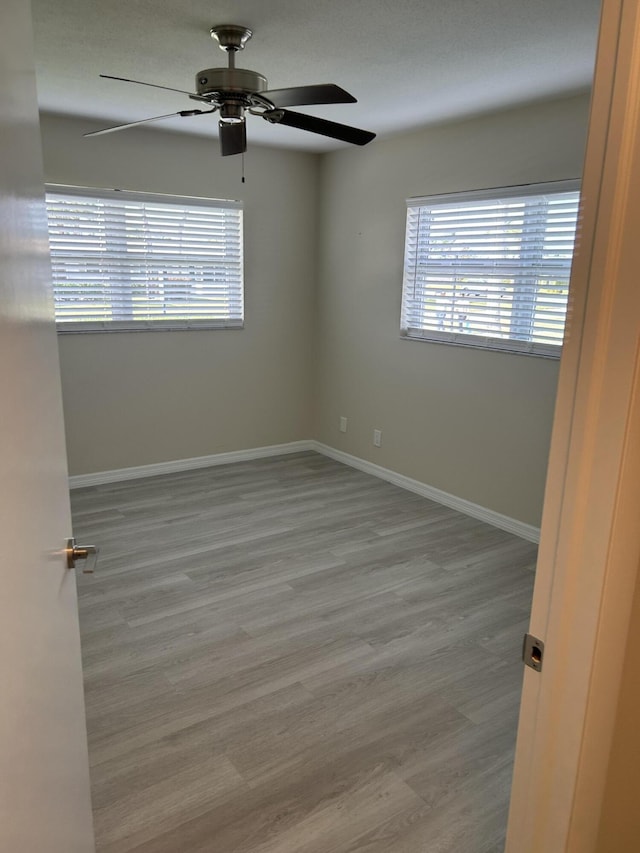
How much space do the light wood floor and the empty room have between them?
1cm

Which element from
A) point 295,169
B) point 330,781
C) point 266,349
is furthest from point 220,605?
point 295,169

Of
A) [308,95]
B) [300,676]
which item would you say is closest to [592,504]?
[300,676]

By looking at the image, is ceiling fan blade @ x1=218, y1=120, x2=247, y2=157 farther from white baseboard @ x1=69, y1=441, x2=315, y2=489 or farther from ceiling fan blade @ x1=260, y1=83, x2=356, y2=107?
white baseboard @ x1=69, y1=441, x2=315, y2=489

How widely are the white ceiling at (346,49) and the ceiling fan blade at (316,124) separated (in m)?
0.28

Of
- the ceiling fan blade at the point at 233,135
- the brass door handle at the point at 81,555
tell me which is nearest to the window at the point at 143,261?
the ceiling fan blade at the point at 233,135

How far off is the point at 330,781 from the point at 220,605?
3.84 feet

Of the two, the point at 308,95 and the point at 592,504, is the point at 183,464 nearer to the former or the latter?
the point at 308,95

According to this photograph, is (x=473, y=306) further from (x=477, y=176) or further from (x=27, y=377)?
(x=27, y=377)

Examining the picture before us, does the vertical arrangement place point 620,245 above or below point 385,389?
above

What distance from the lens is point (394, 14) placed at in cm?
227

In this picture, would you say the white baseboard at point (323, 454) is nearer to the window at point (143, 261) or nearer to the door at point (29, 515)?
the window at point (143, 261)

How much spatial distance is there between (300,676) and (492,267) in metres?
2.71

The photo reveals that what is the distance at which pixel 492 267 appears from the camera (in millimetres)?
3887

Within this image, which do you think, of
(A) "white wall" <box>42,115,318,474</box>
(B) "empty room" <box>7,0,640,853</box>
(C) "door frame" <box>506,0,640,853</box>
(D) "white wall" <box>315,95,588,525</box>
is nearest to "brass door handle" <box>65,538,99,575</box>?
(B) "empty room" <box>7,0,640,853</box>
